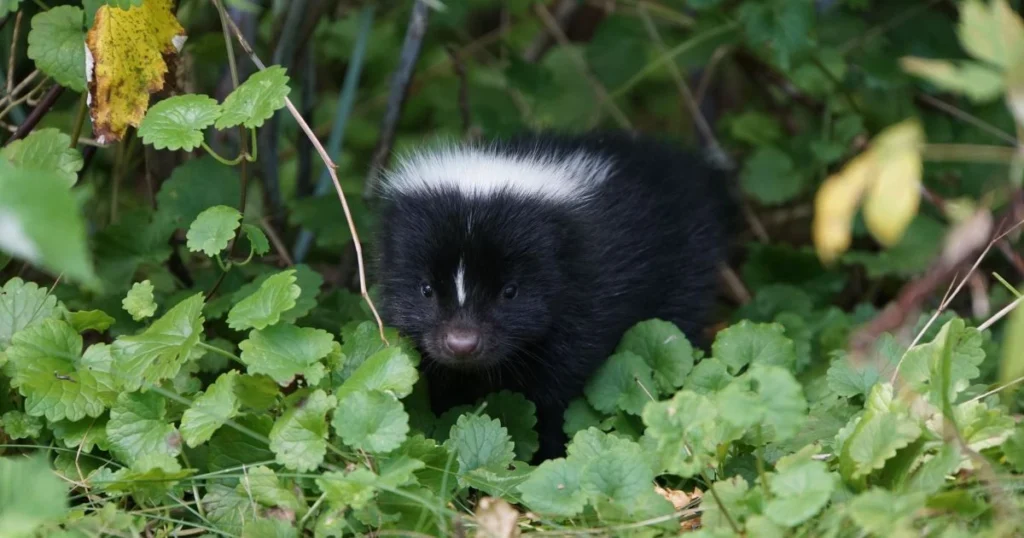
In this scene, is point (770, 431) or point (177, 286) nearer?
point (770, 431)

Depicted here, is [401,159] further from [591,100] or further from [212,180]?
[591,100]

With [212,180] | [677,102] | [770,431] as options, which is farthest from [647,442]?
[677,102]

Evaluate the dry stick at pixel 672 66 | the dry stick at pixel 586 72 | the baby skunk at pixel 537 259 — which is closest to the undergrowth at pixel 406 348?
the baby skunk at pixel 537 259

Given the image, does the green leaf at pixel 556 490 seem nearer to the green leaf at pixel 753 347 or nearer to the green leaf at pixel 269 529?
the green leaf at pixel 269 529

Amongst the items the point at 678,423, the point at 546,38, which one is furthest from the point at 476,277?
the point at 546,38

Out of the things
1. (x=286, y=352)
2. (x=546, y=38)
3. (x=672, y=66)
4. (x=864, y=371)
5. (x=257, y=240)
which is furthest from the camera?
(x=546, y=38)

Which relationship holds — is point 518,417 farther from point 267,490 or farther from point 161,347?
point 161,347
